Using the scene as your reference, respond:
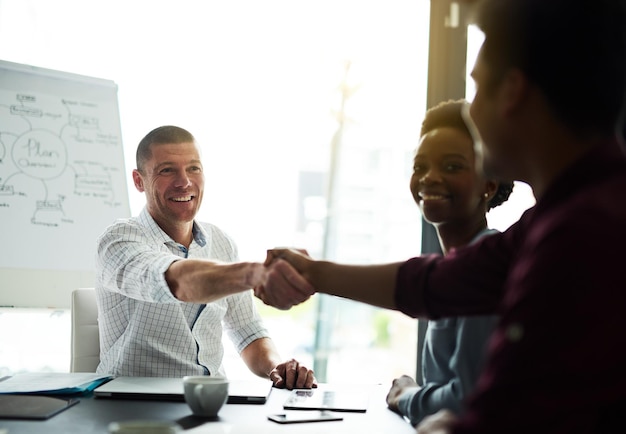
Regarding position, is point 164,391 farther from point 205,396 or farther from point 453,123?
point 453,123

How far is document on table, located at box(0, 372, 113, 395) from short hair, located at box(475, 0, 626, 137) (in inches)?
50.7

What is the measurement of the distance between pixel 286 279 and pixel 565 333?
1.05 meters

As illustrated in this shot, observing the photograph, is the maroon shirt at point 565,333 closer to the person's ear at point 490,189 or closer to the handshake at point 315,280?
the handshake at point 315,280

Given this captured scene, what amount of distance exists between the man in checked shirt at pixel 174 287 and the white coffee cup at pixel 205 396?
35 centimetres

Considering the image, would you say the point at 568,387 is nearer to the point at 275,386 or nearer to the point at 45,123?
the point at 275,386

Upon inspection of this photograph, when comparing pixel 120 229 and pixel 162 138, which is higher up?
pixel 162 138

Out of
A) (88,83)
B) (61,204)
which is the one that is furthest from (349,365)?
(88,83)

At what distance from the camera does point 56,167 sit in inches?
122

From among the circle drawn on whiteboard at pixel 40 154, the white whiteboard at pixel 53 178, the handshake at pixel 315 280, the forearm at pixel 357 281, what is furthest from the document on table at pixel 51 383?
the circle drawn on whiteboard at pixel 40 154

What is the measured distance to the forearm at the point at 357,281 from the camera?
1390 mm

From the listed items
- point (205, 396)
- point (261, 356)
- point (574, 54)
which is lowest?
point (261, 356)

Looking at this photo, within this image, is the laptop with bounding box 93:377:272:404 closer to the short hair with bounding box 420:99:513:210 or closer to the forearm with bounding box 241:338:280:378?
the forearm with bounding box 241:338:280:378

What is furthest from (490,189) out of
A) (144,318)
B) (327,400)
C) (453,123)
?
(144,318)

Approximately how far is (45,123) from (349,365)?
82.4 inches
